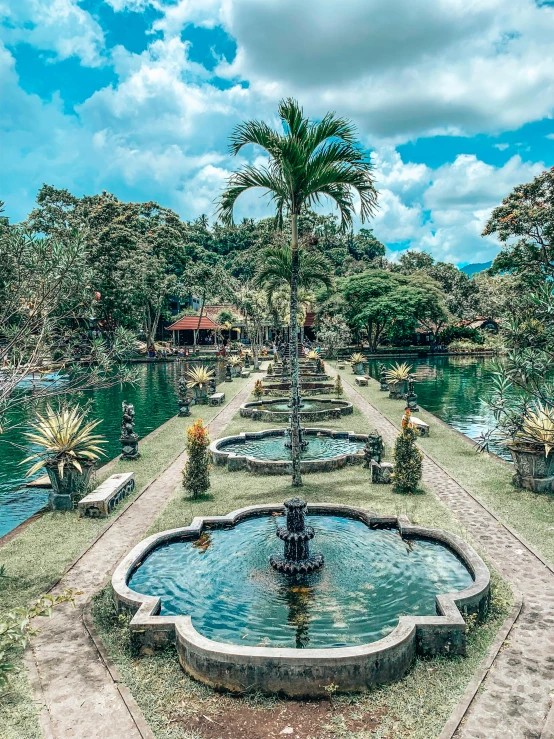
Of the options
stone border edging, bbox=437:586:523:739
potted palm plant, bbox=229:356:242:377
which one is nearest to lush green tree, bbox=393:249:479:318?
potted palm plant, bbox=229:356:242:377

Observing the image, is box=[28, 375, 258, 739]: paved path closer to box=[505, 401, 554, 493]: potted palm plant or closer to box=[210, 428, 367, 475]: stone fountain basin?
box=[210, 428, 367, 475]: stone fountain basin

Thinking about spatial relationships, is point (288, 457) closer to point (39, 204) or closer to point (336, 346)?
point (336, 346)

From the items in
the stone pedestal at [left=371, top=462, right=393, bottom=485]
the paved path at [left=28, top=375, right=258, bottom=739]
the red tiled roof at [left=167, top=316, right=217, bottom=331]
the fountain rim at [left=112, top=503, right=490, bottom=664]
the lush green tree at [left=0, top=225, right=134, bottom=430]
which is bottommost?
the paved path at [left=28, top=375, right=258, bottom=739]

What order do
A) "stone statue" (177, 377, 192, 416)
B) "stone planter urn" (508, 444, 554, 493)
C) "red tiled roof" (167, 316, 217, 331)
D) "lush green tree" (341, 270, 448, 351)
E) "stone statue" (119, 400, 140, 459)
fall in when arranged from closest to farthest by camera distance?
"stone planter urn" (508, 444, 554, 493)
"stone statue" (119, 400, 140, 459)
"stone statue" (177, 377, 192, 416)
"lush green tree" (341, 270, 448, 351)
"red tiled roof" (167, 316, 217, 331)

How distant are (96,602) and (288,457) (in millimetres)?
8069

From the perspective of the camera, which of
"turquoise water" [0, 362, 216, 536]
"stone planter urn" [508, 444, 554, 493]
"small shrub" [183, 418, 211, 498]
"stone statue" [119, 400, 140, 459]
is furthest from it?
"stone statue" [119, 400, 140, 459]

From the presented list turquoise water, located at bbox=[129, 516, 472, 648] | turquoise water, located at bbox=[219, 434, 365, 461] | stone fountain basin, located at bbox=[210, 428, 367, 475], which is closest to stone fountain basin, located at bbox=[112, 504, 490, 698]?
turquoise water, located at bbox=[129, 516, 472, 648]

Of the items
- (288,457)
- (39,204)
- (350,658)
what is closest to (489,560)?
(350,658)

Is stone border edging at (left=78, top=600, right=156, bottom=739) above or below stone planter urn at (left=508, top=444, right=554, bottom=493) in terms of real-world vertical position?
below

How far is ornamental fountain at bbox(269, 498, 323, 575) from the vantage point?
7.64 meters

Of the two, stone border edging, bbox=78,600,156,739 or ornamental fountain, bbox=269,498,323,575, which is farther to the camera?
ornamental fountain, bbox=269,498,323,575

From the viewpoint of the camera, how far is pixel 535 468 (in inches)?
431

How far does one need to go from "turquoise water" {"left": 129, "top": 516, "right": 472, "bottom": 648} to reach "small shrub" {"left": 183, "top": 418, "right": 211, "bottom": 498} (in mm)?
1985

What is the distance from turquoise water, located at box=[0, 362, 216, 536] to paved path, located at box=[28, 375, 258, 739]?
81.3 inches
